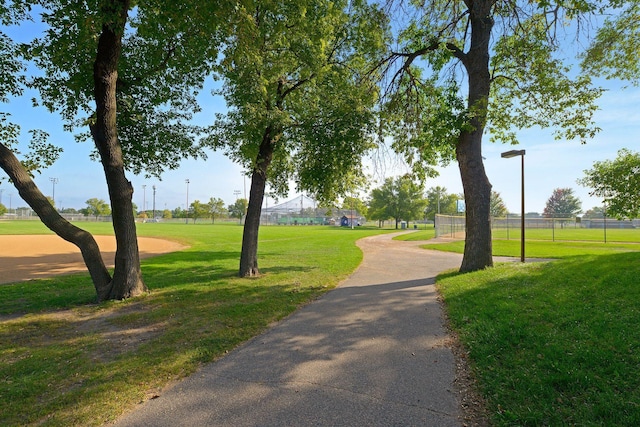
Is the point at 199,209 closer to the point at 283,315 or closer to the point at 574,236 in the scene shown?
the point at 574,236

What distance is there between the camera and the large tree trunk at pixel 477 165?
948 centimetres

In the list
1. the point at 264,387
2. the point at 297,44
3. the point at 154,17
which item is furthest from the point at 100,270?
the point at 297,44

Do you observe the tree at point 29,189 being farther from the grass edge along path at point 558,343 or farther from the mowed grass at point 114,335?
the grass edge along path at point 558,343

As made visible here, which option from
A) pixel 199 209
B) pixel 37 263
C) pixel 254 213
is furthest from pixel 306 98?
pixel 199 209

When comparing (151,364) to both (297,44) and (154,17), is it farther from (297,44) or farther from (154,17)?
(297,44)

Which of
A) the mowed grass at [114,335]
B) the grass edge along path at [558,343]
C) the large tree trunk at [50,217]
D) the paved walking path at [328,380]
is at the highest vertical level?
the large tree trunk at [50,217]

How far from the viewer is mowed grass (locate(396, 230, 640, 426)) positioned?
2824mm

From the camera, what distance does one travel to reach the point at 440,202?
85250 millimetres

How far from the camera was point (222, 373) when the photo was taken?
3.78m

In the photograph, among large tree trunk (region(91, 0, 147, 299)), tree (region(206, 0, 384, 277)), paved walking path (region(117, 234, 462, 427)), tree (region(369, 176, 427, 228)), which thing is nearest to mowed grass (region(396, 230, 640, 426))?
paved walking path (region(117, 234, 462, 427))

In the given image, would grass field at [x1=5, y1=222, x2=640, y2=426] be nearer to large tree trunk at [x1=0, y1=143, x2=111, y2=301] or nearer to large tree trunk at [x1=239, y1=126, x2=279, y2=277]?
large tree trunk at [x1=0, y1=143, x2=111, y2=301]

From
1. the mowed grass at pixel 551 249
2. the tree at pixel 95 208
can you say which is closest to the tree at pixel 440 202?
the mowed grass at pixel 551 249

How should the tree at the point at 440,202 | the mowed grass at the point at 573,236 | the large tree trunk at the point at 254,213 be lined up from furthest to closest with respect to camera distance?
the tree at the point at 440,202
the mowed grass at the point at 573,236
the large tree trunk at the point at 254,213

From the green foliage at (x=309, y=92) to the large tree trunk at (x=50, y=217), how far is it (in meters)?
4.78
